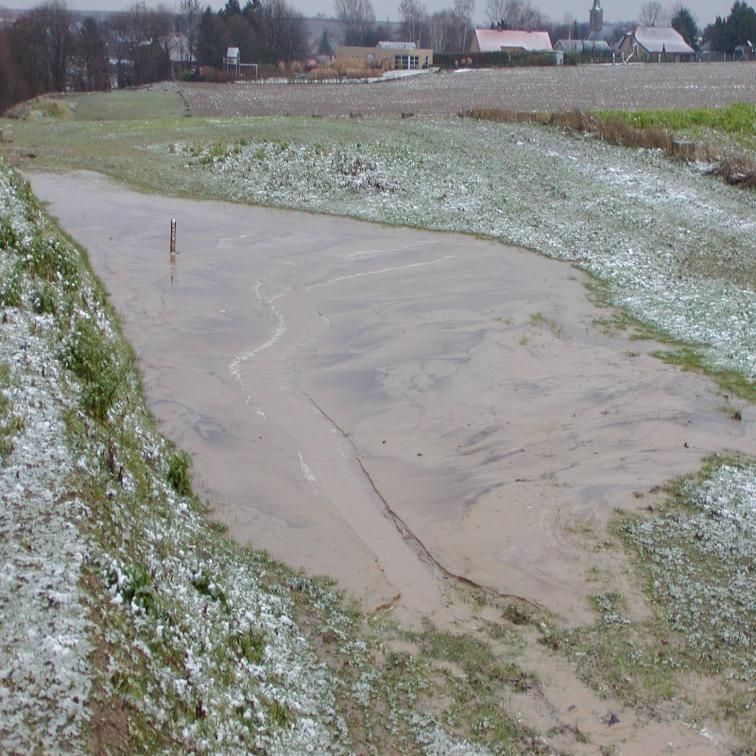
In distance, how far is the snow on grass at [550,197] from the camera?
1778cm

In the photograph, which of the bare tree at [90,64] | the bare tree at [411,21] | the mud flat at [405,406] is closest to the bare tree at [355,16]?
the bare tree at [411,21]

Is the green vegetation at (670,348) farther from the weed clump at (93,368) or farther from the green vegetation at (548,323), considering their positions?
the weed clump at (93,368)

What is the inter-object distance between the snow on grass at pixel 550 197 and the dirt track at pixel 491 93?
10.9 meters

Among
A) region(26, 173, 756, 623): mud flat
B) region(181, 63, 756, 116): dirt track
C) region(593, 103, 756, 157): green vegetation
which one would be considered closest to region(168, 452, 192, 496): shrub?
region(26, 173, 756, 623): mud flat

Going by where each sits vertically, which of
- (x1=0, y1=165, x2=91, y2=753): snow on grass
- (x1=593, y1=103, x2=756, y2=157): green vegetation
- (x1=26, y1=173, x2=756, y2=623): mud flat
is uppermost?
(x1=593, y1=103, x2=756, y2=157): green vegetation

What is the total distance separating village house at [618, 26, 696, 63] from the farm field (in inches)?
3704

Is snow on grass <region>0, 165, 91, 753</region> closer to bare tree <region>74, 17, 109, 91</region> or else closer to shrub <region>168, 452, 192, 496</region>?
shrub <region>168, 452, 192, 496</region>

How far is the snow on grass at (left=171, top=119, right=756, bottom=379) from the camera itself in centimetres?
1778

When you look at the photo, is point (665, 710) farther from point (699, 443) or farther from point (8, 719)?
point (699, 443)

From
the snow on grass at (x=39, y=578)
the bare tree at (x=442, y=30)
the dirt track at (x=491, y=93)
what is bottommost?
the snow on grass at (x=39, y=578)

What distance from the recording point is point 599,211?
23906mm

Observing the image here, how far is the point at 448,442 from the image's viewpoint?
1153 cm

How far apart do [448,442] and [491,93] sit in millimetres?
44424

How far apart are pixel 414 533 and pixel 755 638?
3.19 m
